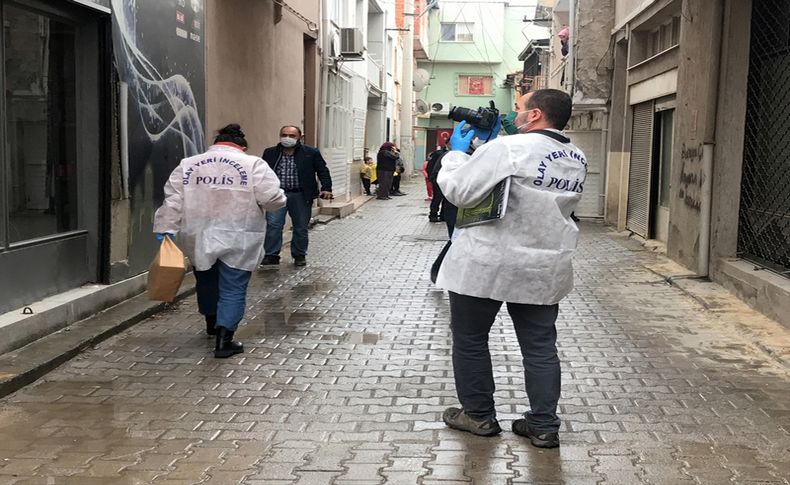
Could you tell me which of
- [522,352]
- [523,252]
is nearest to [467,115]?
[523,252]

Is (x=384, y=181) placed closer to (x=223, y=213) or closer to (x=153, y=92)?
(x=153, y=92)

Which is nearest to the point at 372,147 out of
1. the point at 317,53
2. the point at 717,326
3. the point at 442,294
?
the point at 317,53

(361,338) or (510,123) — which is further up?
(510,123)

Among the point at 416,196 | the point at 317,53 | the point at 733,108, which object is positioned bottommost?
the point at 416,196

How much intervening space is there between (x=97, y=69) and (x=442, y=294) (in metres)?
3.97

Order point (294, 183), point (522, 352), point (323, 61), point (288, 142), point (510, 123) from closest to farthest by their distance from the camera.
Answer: point (522, 352) < point (510, 123) < point (288, 142) < point (294, 183) < point (323, 61)

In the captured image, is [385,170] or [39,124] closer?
[39,124]

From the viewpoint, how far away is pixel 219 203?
603 centimetres

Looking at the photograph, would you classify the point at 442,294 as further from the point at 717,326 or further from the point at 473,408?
the point at 473,408

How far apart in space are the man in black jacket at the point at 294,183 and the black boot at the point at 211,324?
12.5 ft

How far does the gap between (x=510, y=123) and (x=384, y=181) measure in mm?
20898

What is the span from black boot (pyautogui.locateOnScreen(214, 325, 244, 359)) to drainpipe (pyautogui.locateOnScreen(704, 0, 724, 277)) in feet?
18.3

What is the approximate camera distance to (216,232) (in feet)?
19.7

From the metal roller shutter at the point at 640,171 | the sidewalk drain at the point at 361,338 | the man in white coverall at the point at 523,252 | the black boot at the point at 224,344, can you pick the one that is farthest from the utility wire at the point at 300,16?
the man in white coverall at the point at 523,252
